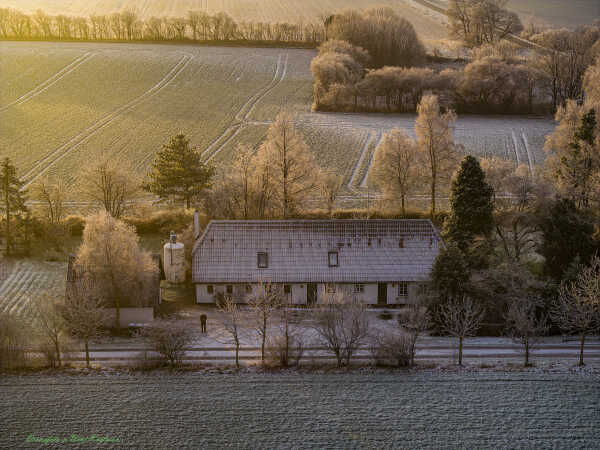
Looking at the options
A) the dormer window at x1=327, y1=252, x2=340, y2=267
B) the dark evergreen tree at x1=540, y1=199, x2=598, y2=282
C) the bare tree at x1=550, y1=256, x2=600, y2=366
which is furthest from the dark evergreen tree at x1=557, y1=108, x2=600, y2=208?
the dormer window at x1=327, y1=252, x2=340, y2=267

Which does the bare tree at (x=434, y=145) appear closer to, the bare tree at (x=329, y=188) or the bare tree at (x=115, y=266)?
the bare tree at (x=329, y=188)

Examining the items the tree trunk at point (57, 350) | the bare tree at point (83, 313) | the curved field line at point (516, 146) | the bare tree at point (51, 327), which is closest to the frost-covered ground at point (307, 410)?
the tree trunk at point (57, 350)

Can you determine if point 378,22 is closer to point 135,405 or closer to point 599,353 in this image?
point 599,353

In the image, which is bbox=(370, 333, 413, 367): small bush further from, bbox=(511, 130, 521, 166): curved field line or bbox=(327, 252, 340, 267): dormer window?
→ bbox=(511, 130, 521, 166): curved field line

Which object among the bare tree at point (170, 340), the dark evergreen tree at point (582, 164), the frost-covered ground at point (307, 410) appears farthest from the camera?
the dark evergreen tree at point (582, 164)

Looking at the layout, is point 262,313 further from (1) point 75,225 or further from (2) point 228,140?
(2) point 228,140

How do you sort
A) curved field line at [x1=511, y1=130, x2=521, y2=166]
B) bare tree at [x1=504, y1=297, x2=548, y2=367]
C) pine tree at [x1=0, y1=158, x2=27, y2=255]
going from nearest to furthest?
bare tree at [x1=504, y1=297, x2=548, y2=367]
pine tree at [x1=0, y1=158, x2=27, y2=255]
curved field line at [x1=511, y1=130, x2=521, y2=166]

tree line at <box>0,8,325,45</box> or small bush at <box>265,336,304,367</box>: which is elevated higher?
tree line at <box>0,8,325,45</box>
